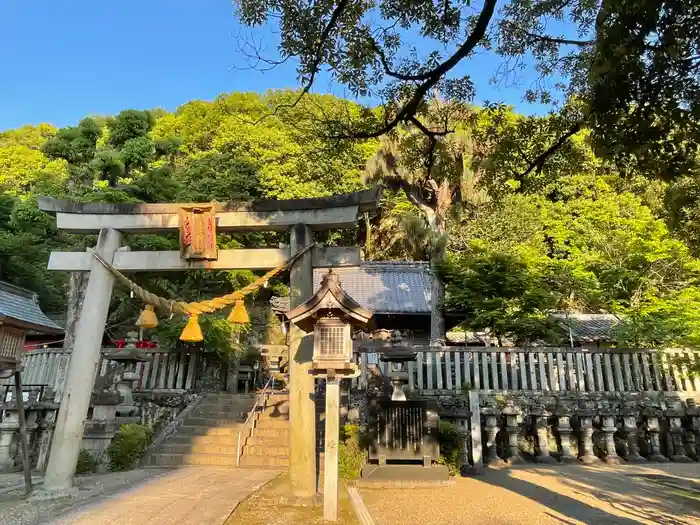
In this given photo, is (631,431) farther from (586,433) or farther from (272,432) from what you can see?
(272,432)

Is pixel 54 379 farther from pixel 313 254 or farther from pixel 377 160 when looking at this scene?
pixel 377 160

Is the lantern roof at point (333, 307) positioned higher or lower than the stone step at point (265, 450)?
higher

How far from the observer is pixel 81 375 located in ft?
22.3

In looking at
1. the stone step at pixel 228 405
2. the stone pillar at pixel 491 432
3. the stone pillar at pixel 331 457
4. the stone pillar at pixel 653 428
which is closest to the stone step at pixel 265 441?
the stone step at pixel 228 405

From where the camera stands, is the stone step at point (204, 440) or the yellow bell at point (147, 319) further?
the stone step at point (204, 440)

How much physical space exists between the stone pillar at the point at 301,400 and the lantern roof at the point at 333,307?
0.73 m

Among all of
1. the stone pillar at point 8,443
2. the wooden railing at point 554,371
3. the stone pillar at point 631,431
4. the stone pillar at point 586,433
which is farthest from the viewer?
the wooden railing at point 554,371

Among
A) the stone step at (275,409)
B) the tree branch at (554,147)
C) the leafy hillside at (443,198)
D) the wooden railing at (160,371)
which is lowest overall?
the stone step at (275,409)

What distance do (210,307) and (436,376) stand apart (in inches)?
245

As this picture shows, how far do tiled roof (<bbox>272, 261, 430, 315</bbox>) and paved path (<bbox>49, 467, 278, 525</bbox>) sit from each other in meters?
8.33

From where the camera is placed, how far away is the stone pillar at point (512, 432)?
8961 millimetres

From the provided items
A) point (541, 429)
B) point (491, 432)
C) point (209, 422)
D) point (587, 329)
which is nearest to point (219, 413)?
point (209, 422)

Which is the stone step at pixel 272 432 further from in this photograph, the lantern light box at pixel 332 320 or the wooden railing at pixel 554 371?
the lantern light box at pixel 332 320

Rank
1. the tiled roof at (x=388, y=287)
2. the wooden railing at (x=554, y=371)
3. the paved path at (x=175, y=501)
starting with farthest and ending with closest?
the tiled roof at (x=388, y=287)
the wooden railing at (x=554, y=371)
the paved path at (x=175, y=501)
